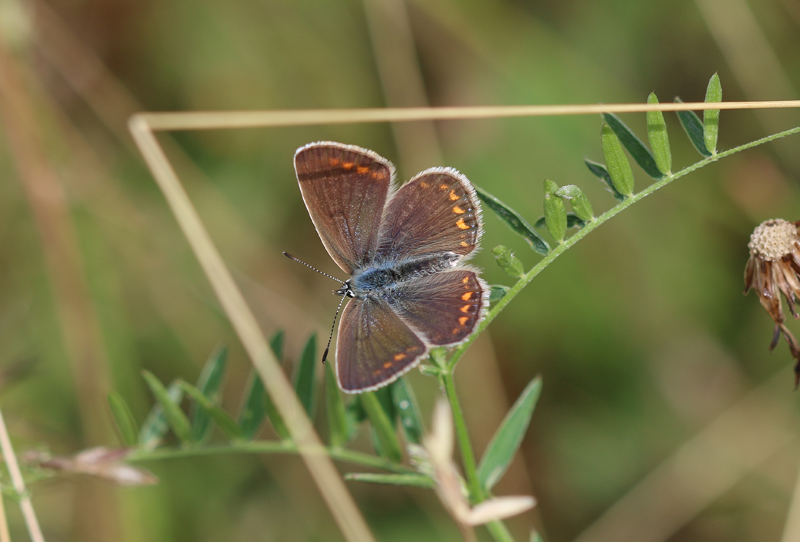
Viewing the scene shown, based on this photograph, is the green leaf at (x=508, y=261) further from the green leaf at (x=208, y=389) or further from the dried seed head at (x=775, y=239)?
the green leaf at (x=208, y=389)

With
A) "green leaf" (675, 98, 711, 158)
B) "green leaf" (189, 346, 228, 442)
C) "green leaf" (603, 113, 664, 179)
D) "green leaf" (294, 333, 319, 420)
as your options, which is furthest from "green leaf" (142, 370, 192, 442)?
"green leaf" (675, 98, 711, 158)

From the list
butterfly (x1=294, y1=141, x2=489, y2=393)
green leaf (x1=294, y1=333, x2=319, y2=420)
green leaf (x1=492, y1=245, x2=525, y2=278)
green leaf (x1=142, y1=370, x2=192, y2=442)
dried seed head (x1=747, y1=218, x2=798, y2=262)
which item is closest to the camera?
dried seed head (x1=747, y1=218, x2=798, y2=262)

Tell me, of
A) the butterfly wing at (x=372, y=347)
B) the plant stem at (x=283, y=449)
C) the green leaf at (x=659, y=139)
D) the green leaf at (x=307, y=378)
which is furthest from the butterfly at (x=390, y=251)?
the green leaf at (x=659, y=139)

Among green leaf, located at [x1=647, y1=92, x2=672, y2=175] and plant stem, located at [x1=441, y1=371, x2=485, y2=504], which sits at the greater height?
green leaf, located at [x1=647, y1=92, x2=672, y2=175]

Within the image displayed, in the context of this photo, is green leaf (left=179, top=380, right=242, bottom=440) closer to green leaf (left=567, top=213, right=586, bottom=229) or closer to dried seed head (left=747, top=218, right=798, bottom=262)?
green leaf (left=567, top=213, right=586, bottom=229)

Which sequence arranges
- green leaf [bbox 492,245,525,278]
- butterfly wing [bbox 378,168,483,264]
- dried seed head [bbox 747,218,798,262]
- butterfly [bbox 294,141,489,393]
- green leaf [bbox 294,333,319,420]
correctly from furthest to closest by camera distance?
butterfly wing [bbox 378,168,483,264] < green leaf [bbox 294,333,319,420] < butterfly [bbox 294,141,489,393] < green leaf [bbox 492,245,525,278] < dried seed head [bbox 747,218,798,262]

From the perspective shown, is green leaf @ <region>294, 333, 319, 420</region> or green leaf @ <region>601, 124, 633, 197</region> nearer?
green leaf @ <region>601, 124, 633, 197</region>

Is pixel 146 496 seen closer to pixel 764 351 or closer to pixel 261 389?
pixel 261 389

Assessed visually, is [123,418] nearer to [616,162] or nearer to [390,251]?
[390,251]
